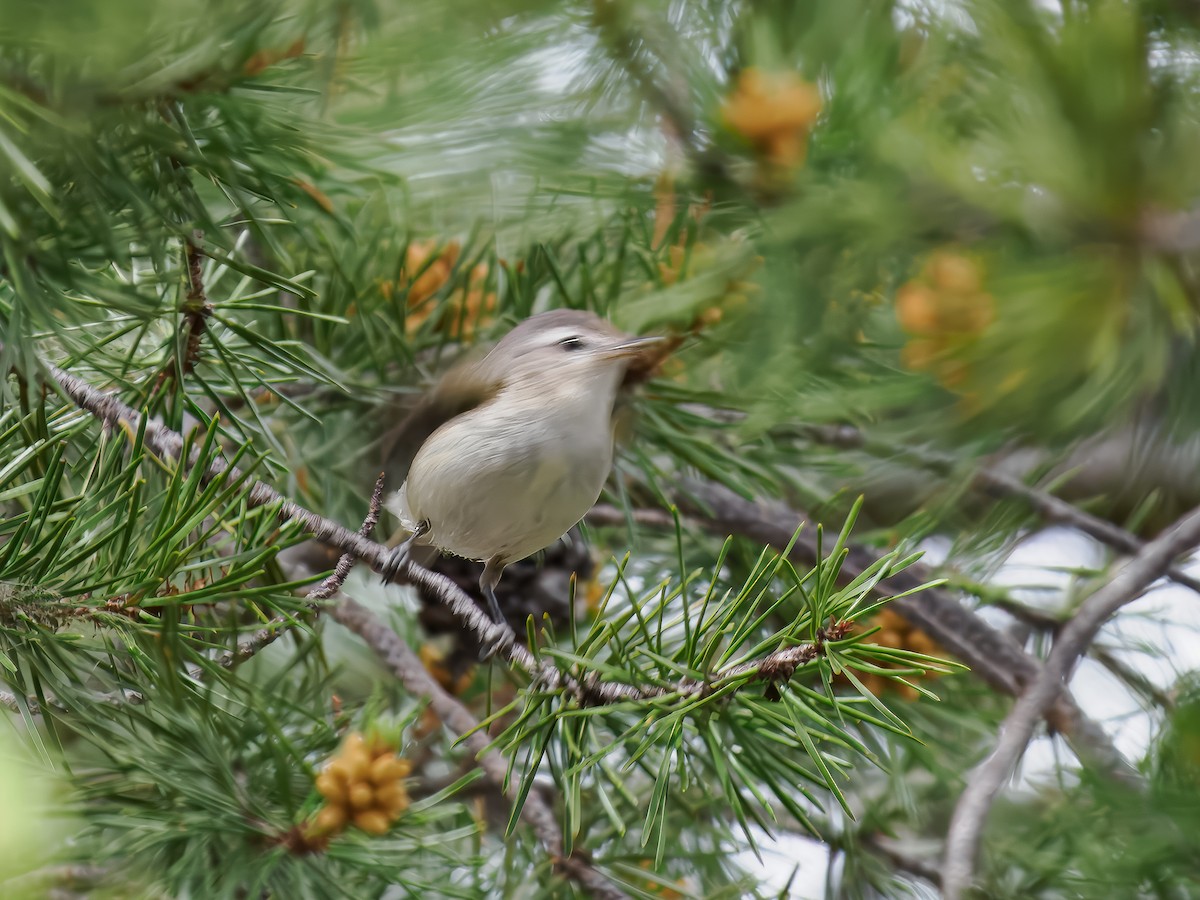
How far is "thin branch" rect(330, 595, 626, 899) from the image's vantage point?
0.92m

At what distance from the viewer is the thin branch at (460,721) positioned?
92 centimetres

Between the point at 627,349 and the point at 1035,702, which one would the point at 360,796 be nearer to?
the point at 627,349

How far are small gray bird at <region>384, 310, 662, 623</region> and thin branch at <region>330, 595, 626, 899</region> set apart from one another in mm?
101

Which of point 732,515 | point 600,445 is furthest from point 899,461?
point 600,445

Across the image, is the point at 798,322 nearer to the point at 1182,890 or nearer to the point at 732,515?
the point at 732,515

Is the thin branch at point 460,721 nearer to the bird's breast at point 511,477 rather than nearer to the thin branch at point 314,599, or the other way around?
the bird's breast at point 511,477

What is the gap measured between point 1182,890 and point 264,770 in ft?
2.63

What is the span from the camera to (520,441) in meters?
0.92

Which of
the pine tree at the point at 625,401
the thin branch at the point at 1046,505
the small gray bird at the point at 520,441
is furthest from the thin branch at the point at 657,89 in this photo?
the thin branch at the point at 1046,505

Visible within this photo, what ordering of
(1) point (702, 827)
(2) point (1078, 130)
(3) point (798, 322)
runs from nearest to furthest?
(2) point (1078, 130), (3) point (798, 322), (1) point (702, 827)

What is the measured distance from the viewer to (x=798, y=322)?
3.36ft

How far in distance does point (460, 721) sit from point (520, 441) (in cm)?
29

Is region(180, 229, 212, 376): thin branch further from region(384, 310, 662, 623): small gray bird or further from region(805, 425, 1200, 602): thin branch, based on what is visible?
region(805, 425, 1200, 602): thin branch

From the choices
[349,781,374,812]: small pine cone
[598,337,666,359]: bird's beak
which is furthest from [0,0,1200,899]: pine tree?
[598,337,666,359]: bird's beak
